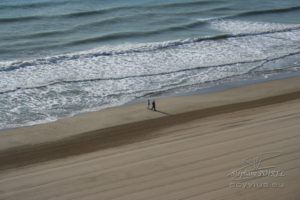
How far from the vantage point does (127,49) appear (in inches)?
685

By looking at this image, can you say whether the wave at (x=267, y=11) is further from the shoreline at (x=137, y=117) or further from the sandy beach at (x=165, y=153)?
the sandy beach at (x=165, y=153)

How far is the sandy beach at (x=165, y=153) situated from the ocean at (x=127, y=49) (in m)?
1.27

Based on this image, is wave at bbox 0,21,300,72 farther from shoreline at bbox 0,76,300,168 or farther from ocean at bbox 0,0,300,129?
shoreline at bbox 0,76,300,168

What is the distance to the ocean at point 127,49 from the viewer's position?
42.7 feet

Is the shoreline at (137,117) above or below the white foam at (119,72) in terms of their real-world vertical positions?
below

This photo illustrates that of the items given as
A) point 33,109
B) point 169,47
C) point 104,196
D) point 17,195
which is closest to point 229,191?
point 104,196

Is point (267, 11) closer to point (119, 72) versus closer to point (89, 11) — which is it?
point (89, 11)

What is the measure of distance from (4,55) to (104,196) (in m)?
11.1

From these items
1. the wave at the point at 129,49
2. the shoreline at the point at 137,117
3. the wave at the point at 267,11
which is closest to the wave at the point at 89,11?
the wave at the point at 267,11

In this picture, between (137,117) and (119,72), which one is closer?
(137,117)

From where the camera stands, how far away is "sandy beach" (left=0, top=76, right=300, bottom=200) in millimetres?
7391

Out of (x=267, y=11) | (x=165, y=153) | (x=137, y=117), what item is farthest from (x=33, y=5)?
(x=165, y=153)

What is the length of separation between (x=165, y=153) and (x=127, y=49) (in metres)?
9.26

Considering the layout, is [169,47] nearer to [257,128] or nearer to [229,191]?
[257,128]
